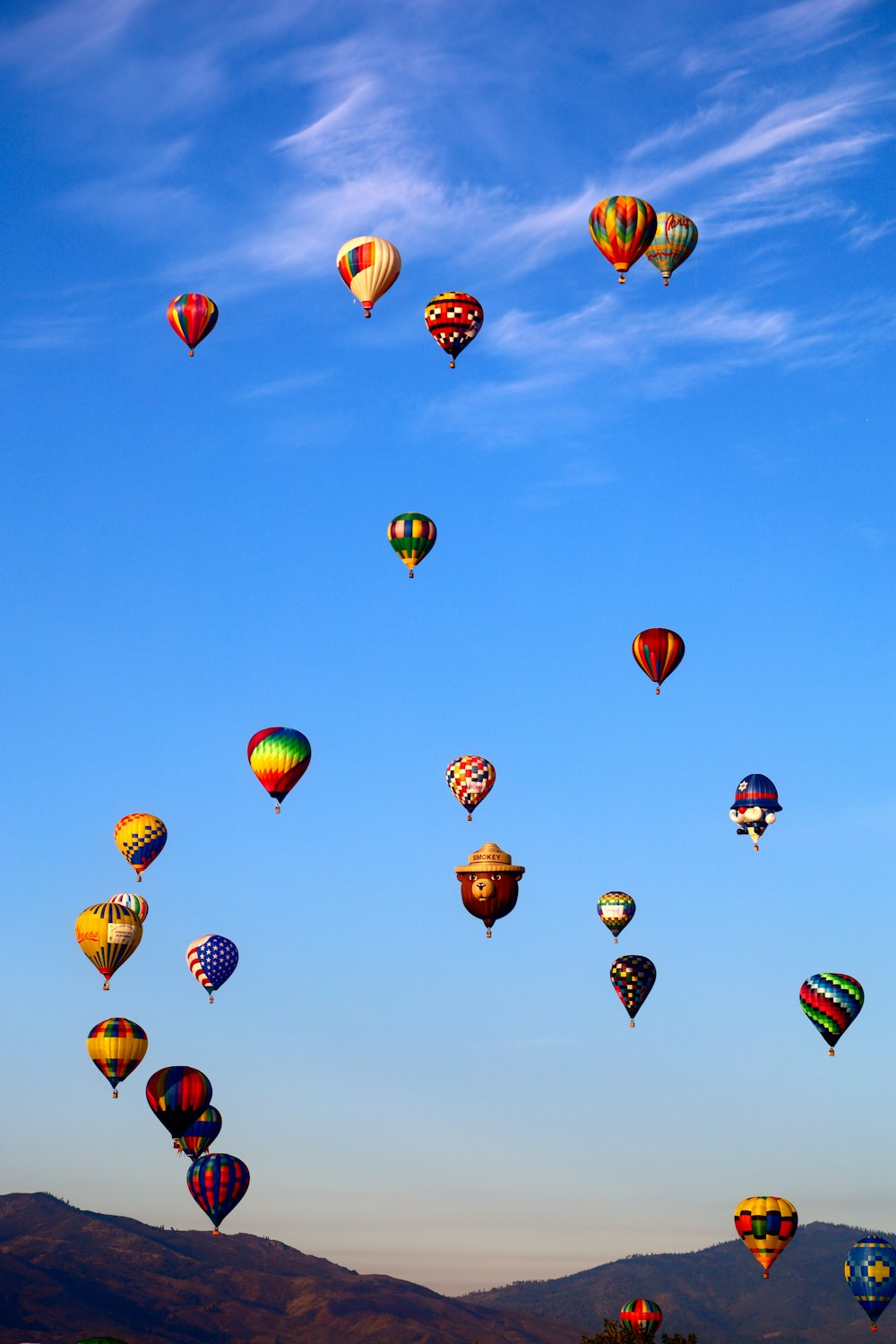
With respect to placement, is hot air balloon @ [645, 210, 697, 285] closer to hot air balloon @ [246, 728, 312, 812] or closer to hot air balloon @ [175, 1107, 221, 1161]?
hot air balloon @ [246, 728, 312, 812]

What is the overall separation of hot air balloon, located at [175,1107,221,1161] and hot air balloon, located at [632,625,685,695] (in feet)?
97.9

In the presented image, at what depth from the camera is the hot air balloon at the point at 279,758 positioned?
78.3 meters

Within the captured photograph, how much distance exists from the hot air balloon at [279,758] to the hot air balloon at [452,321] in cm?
1802

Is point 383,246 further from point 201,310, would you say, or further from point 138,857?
point 138,857

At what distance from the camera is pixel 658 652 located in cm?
8150

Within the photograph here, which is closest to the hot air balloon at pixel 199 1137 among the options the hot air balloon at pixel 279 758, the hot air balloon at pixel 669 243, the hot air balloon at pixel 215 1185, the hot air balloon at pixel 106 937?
the hot air balloon at pixel 215 1185

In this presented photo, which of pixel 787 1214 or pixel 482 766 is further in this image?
pixel 787 1214

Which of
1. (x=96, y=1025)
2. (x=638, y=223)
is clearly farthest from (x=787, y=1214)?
(x=638, y=223)

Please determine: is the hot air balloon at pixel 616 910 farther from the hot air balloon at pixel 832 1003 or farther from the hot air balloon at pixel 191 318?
the hot air balloon at pixel 191 318

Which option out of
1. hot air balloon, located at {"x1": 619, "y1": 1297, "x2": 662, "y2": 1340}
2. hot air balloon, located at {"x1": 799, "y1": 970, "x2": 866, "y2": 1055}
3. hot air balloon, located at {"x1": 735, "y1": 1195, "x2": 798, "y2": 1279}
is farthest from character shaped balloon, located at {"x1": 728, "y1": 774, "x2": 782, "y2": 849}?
hot air balloon, located at {"x1": 619, "y1": 1297, "x2": 662, "y2": 1340}

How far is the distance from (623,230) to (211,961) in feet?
138

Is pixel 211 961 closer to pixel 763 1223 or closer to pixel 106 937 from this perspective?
pixel 106 937

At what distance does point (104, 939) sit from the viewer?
276 ft

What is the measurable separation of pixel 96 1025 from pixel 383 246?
38.8 m
